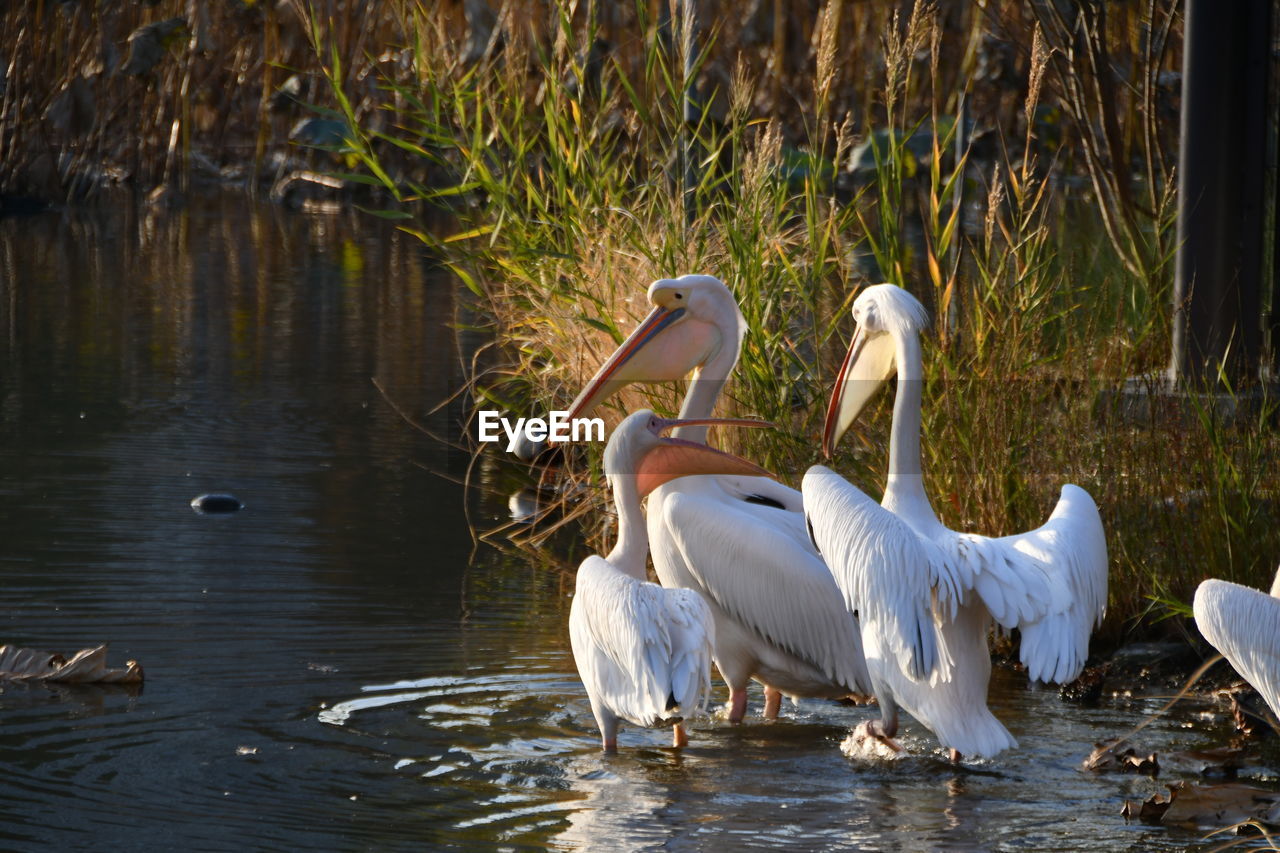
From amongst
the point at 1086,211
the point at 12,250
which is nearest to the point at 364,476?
the point at 12,250

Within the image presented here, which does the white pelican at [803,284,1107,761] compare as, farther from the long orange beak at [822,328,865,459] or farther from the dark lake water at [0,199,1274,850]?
the long orange beak at [822,328,865,459]

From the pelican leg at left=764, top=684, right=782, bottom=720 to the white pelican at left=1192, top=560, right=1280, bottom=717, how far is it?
171 cm

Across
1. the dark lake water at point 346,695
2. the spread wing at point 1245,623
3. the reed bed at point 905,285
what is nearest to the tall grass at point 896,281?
the reed bed at point 905,285

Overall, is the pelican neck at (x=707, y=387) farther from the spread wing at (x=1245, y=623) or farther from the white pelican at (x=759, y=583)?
the spread wing at (x=1245, y=623)

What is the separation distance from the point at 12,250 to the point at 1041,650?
1267 centimetres

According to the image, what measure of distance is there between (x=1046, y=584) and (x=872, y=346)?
1.15 metres

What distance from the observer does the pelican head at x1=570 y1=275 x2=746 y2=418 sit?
5.26 metres

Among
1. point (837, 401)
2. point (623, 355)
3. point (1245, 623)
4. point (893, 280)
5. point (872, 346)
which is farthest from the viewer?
point (893, 280)

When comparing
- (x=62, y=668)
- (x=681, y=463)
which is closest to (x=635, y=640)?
(x=681, y=463)

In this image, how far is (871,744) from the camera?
4348 mm

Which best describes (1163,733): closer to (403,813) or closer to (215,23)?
(403,813)

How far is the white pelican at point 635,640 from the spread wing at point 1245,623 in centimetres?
116

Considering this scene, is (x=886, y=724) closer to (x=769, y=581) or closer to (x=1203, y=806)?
(x=769, y=581)

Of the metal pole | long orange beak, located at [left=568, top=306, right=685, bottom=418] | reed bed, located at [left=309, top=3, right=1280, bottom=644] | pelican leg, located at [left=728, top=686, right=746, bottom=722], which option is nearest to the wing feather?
pelican leg, located at [left=728, top=686, right=746, bottom=722]
